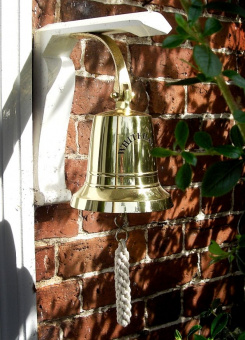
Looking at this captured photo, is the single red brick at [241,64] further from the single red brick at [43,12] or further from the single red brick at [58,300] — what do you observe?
the single red brick at [58,300]

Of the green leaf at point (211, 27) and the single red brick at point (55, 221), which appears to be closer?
the green leaf at point (211, 27)

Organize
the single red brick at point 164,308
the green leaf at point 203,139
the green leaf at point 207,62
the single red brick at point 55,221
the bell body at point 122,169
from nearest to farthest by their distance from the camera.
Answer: the green leaf at point 207,62 < the green leaf at point 203,139 < the bell body at point 122,169 < the single red brick at point 55,221 < the single red brick at point 164,308

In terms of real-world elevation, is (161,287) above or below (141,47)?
below

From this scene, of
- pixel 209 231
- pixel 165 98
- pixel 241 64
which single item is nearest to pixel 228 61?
pixel 241 64

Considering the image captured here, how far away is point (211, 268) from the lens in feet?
4.98

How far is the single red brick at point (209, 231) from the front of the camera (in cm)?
145

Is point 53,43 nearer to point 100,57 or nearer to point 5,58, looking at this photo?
point 5,58

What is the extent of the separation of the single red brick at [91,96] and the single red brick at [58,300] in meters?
0.39

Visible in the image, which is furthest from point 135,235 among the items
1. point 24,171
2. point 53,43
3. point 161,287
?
point 53,43

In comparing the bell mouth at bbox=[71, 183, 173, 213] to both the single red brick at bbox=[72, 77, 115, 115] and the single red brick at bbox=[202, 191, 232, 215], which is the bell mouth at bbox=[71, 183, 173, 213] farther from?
the single red brick at bbox=[202, 191, 232, 215]

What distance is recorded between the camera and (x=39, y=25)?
1.11 m

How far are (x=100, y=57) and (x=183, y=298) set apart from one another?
2.24ft

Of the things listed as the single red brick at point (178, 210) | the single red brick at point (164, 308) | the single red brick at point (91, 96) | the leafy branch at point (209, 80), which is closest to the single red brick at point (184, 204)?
the single red brick at point (178, 210)

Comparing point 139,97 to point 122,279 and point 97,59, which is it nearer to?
point 97,59
